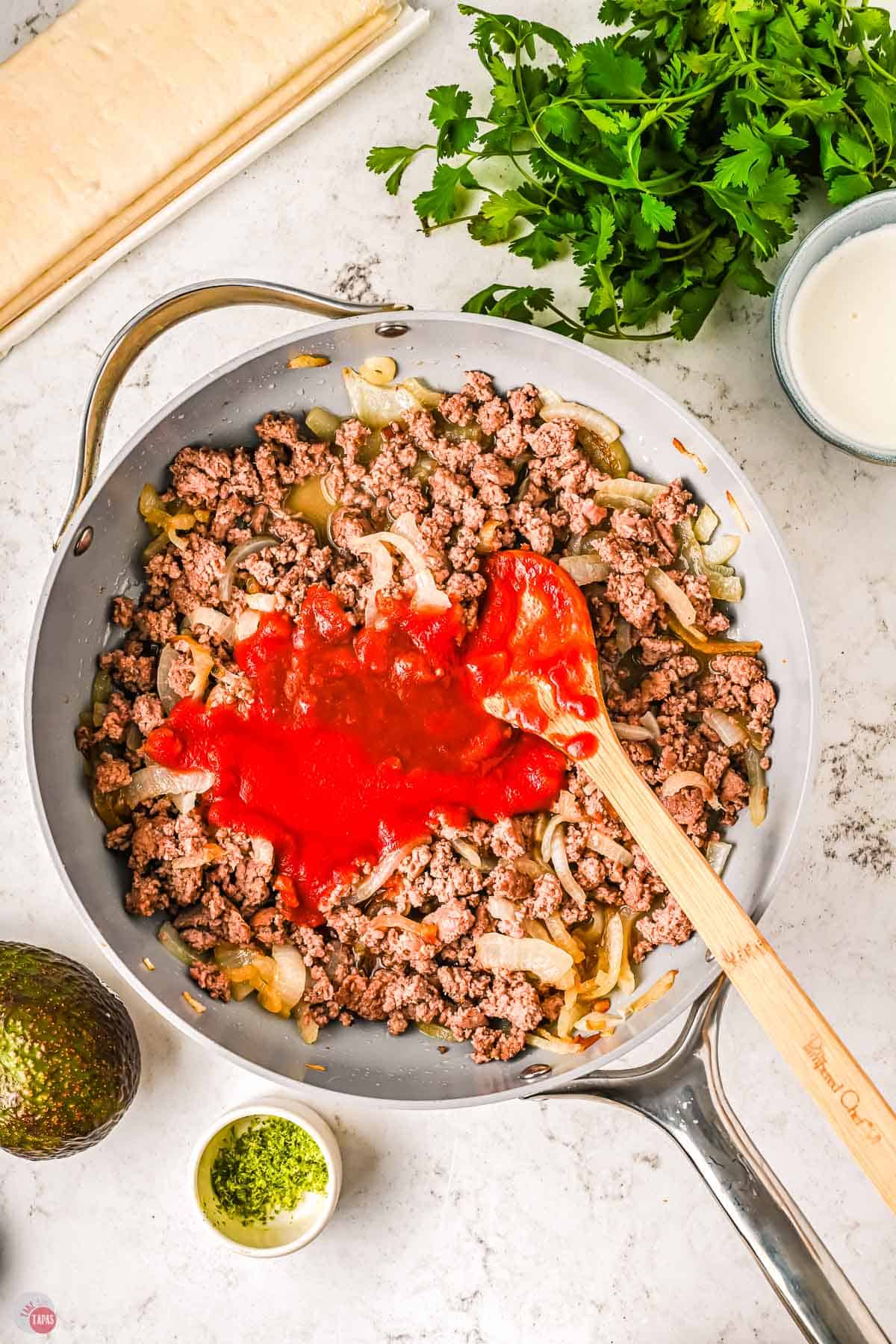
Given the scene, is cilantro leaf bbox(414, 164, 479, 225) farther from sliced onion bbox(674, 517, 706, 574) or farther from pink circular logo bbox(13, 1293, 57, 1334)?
pink circular logo bbox(13, 1293, 57, 1334)

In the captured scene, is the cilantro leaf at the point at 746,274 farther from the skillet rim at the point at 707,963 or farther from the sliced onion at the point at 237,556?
the sliced onion at the point at 237,556

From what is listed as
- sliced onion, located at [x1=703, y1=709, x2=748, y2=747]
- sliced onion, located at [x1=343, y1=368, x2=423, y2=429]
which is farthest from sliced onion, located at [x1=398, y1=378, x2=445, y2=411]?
sliced onion, located at [x1=703, y1=709, x2=748, y2=747]

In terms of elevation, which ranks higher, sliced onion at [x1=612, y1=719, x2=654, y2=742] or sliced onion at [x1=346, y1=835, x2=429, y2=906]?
sliced onion at [x1=346, y1=835, x2=429, y2=906]

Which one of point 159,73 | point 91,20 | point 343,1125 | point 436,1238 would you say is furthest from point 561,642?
point 91,20

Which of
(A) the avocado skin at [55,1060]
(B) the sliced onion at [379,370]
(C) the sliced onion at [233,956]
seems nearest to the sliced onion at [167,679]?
(C) the sliced onion at [233,956]

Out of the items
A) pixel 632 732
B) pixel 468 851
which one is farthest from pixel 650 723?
pixel 468 851

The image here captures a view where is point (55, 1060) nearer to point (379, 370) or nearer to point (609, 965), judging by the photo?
point (609, 965)
